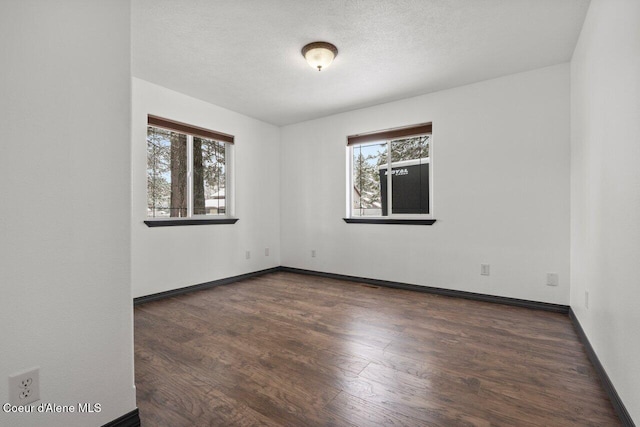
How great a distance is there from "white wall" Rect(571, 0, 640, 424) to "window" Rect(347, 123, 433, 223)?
1.59m

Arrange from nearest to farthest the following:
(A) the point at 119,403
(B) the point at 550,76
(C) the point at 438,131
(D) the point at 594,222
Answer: (A) the point at 119,403, (D) the point at 594,222, (B) the point at 550,76, (C) the point at 438,131

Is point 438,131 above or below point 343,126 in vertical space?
below

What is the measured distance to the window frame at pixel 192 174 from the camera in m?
3.43

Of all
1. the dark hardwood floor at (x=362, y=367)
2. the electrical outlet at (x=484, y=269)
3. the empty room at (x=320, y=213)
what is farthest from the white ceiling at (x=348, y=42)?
the dark hardwood floor at (x=362, y=367)

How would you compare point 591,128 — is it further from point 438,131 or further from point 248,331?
point 248,331

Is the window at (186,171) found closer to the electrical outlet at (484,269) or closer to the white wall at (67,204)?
the white wall at (67,204)

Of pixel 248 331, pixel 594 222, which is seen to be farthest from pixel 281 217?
pixel 594 222

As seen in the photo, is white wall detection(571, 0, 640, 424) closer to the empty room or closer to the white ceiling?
the empty room

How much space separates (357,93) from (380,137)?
0.72 m

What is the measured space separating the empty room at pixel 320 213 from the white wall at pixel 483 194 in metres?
0.02

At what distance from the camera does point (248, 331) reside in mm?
2473

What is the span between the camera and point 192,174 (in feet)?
12.7

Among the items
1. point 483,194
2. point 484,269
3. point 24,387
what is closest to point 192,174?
point 24,387

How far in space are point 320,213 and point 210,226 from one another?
65.2 inches
